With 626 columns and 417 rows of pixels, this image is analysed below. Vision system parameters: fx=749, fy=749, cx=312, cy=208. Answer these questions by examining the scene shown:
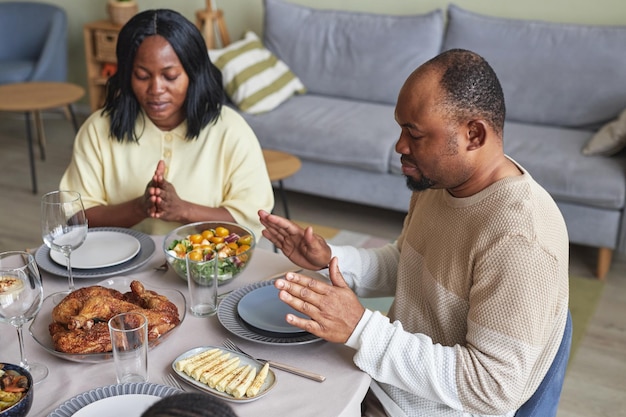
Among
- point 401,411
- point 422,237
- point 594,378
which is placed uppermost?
point 422,237

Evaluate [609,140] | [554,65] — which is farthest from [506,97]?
[609,140]

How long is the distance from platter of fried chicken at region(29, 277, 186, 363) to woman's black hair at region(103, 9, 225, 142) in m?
0.67

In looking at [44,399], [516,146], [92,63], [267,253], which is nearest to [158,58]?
[267,253]

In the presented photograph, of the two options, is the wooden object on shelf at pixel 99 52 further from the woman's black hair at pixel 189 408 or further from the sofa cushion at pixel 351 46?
the woman's black hair at pixel 189 408

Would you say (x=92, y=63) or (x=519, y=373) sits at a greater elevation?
(x=519, y=373)

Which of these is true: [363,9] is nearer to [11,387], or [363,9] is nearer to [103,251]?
[103,251]

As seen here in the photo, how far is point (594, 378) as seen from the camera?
2.53 m

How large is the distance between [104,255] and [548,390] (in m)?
0.96

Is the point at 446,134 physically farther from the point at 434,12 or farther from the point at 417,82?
the point at 434,12

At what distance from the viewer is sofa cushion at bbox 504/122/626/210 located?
3.11 metres

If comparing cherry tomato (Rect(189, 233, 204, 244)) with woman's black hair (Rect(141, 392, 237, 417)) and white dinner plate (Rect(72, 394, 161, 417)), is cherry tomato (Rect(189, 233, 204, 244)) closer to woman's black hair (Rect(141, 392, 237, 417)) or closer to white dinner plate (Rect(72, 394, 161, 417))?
white dinner plate (Rect(72, 394, 161, 417))

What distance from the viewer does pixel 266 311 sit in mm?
1415

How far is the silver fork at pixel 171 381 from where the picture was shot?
120 cm

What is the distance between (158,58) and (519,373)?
3.86 ft
